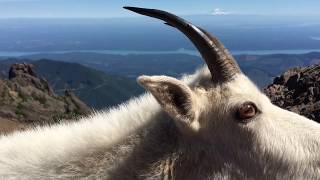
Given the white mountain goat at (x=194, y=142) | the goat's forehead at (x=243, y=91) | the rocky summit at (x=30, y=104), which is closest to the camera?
the white mountain goat at (x=194, y=142)

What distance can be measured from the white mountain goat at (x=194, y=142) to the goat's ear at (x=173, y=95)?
0.04 feet

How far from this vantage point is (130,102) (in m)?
7.53

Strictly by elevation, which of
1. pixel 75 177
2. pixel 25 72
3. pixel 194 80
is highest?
pixel 194 80

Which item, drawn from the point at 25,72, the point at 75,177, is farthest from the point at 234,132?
the point at 25,72

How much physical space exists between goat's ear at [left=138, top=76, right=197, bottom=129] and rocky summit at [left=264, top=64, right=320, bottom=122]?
39.4 ft

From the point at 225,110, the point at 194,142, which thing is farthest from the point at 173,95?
the point at 225,110

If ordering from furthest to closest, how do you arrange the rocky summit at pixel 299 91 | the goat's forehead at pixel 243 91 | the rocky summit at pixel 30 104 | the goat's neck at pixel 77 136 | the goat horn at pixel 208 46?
the rocky summit at pixel 30 104 < the rocky summit at pixel 299 91 < the goat's forehead at pixel 243 91 < the goat's neck at pixel 77 136 < the goat horn at pixel 208 46

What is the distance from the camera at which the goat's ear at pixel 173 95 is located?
249 inches

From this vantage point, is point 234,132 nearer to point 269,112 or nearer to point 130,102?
point 269,112

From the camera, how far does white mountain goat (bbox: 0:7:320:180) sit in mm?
6809

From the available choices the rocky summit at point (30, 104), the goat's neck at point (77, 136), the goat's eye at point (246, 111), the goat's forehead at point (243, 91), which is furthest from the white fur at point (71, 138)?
the rocky summit at point (30, 104)

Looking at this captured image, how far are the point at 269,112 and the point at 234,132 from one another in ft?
1.71

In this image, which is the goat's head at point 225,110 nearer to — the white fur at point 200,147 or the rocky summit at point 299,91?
the white fur at point 200,147

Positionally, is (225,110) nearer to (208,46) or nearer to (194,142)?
(194,142)
